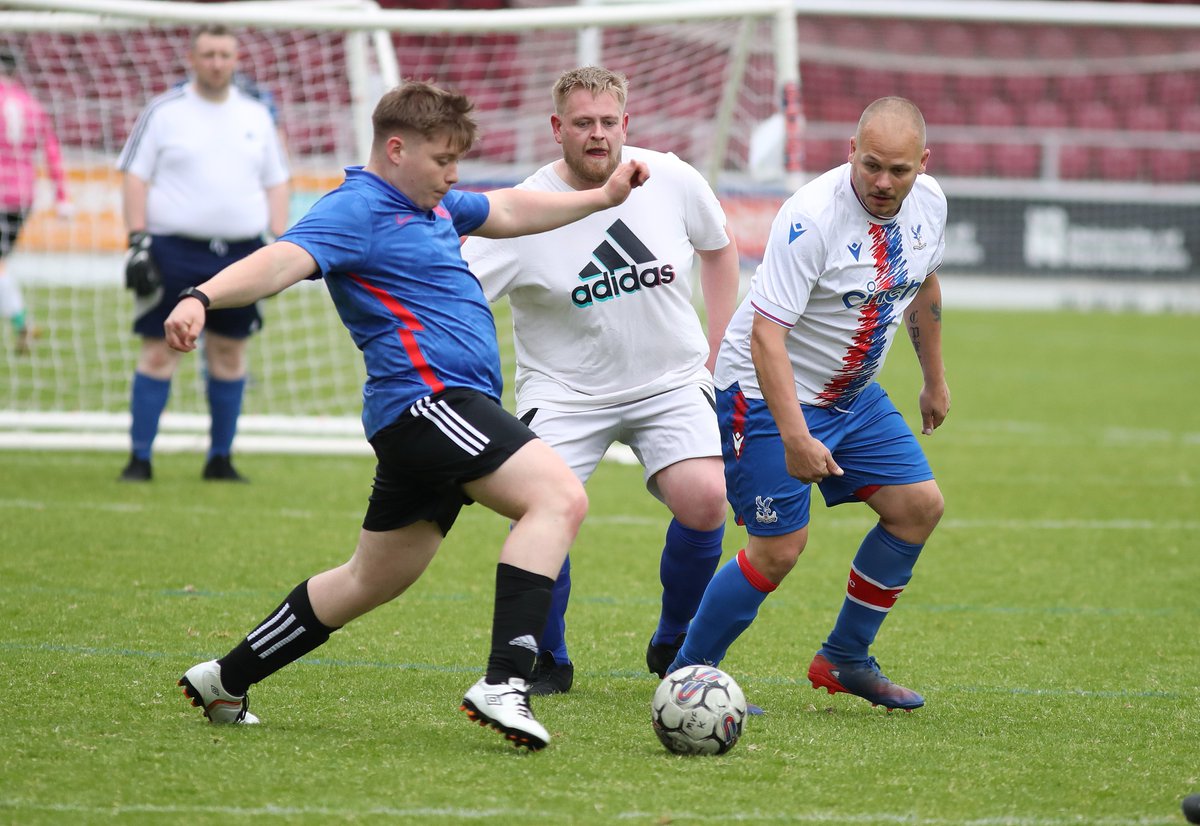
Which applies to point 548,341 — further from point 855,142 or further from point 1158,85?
point 1158,85

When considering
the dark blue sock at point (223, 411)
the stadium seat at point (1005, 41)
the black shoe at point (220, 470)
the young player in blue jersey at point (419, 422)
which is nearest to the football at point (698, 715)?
the young player in blue jersey at point (419, 422)

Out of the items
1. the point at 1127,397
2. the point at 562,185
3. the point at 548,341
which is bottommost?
the point at 1127,397

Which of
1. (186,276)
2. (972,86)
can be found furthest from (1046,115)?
(186,276)

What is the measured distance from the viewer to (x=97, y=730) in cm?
387

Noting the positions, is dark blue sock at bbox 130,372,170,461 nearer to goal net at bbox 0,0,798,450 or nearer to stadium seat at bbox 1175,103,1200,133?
goal net at bbox 0,0,798,450

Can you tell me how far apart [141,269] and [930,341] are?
4.54 metres

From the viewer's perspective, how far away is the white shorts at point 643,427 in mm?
4770

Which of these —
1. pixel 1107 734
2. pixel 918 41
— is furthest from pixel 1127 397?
pixel 918 41

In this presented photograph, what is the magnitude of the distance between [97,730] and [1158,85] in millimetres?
24720

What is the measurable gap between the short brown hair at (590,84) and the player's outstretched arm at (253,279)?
49.1 inches

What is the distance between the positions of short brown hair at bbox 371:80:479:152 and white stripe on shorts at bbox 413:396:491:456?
0.69 metres

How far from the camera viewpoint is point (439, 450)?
12.4 feet

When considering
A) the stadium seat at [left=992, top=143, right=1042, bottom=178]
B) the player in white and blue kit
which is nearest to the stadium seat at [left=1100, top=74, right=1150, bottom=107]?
the stadium seat at [left=992, top=143, right=1042, bottom=178]

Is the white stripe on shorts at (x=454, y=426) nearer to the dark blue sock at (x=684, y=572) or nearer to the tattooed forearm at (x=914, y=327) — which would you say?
the dark blue sock at (x=684, y=572)
